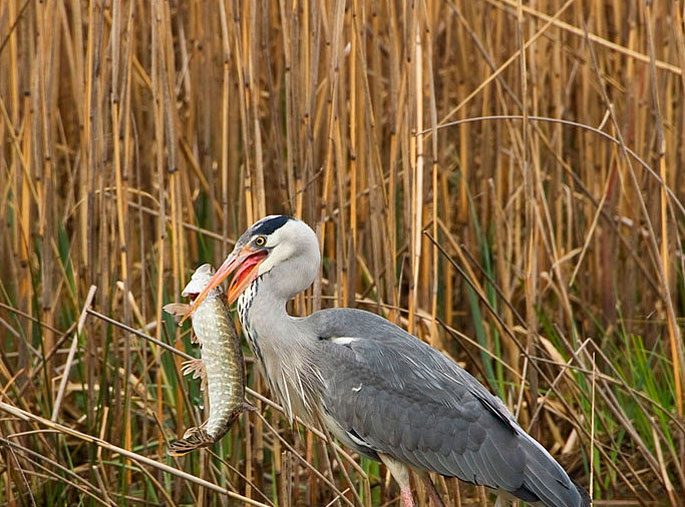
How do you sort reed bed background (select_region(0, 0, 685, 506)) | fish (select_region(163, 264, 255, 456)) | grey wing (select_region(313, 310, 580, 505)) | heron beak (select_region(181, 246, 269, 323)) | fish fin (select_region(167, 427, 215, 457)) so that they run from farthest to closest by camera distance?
reed bed background (select_region(0, 0, 685, 506)) → grey wing (select_region(313, 310, 580, 505)) → heron beak (select_region(181, 246, 269, 323)) → fish (select_region(163, 264, 255, 456)) → fish fin (select_region(167, 427, 215, 457))

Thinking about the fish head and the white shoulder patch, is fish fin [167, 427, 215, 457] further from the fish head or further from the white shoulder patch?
the white shoulder patch

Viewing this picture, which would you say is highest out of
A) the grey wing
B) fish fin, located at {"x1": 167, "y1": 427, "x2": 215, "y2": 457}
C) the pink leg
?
fish fin, located at {"x1": 167, "y1": 427, "x2": 215, "y2": 457}

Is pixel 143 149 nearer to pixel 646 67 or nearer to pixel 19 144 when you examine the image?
pixel 19 144

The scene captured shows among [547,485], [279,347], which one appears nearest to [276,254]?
[279,347]

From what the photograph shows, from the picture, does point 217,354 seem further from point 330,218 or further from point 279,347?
point 330,218

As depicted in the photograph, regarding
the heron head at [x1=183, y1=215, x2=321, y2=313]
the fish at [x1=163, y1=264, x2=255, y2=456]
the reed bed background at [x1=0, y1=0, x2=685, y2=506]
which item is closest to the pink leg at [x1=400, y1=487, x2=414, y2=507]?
the reed bed background at [x1=0, y1=0, x2=685, y2=506]

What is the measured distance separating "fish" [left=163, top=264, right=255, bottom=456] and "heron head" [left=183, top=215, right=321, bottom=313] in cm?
37

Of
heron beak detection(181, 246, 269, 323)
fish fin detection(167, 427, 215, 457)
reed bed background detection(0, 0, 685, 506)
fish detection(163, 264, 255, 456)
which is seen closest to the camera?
fish fin detection(167, 427, 215, 457)

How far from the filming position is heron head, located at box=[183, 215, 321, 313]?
3.22 metres

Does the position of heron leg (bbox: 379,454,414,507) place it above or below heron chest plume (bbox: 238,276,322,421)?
below

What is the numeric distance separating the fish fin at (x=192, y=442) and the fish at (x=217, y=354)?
7 centimetres

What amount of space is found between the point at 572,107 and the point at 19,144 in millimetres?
2744

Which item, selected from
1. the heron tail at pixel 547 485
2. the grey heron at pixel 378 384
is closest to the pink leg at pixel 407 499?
the grey heron at pixel 378 384

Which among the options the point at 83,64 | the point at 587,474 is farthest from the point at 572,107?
the point at 83,64
